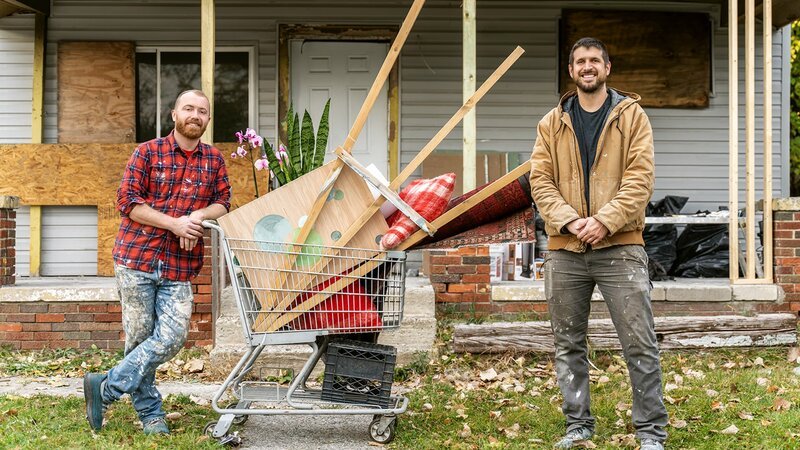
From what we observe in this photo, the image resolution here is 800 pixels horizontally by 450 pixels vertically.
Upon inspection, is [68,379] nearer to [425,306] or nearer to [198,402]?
[198,402]

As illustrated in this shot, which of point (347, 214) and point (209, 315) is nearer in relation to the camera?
point (347, 214)

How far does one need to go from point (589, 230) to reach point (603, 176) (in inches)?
12.1

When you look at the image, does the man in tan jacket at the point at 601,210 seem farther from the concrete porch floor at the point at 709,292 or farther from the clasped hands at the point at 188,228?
the concrete porch floor at the point at 709,292

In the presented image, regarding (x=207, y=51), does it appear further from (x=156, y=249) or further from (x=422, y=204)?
(x=422, y=204)

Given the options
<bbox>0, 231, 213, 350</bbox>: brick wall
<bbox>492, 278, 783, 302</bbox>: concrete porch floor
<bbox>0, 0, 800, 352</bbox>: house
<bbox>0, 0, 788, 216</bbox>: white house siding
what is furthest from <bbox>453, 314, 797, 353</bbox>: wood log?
<bbox>0, 0, 788, 216</bbox>: white house siding

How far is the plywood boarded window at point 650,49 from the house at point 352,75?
16mm

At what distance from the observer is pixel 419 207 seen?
426 cm

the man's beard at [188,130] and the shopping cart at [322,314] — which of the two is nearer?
the shopping cart at [322,314]

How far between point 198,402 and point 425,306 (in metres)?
2.00

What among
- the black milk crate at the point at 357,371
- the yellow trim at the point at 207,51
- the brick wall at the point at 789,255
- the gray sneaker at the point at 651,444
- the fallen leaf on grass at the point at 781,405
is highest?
the yellow trim at the point at 207,51

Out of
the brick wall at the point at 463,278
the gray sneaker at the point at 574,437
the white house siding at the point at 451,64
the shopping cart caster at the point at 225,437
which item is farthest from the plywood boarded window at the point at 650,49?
the shopping cart caster at the point at 225,437

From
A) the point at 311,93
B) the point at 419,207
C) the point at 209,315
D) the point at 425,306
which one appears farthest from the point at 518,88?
the point at 419,207

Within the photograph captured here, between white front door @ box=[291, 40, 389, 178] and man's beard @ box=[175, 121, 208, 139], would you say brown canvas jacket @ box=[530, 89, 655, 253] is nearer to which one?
man's beard @ box=[175, 121, 208, 139]

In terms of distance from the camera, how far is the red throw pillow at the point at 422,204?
420 cm
